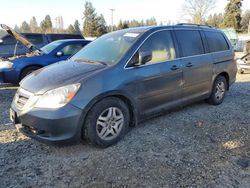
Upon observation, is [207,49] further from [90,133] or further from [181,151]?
[90,133]

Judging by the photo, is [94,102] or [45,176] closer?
[45,176]

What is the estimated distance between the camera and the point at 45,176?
3.40m

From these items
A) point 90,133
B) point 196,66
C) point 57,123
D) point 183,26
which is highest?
point 183,26

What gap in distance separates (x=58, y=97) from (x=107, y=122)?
2.66 ft

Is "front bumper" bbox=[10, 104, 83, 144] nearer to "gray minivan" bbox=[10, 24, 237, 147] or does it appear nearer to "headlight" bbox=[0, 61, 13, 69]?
"gray minivan" bbox=[10, 24, 237, 147]

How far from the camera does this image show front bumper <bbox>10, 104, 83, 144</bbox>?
3604mm

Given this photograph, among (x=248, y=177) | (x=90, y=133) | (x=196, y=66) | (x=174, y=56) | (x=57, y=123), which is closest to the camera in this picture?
(x=248, y=177)

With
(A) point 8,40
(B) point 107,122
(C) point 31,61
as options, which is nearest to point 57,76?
(B) point 107,122

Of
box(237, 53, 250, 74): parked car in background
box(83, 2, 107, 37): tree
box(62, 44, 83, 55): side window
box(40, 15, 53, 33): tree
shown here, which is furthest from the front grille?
box(40, 15, 53, 33): tree

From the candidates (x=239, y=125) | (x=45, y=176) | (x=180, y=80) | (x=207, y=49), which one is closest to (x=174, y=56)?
(x=180, y=80)

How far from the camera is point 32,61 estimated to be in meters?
8.41

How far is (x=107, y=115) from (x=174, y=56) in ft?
5.89

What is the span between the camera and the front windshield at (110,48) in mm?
4445

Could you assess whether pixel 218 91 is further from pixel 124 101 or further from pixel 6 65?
pixel 6 65
